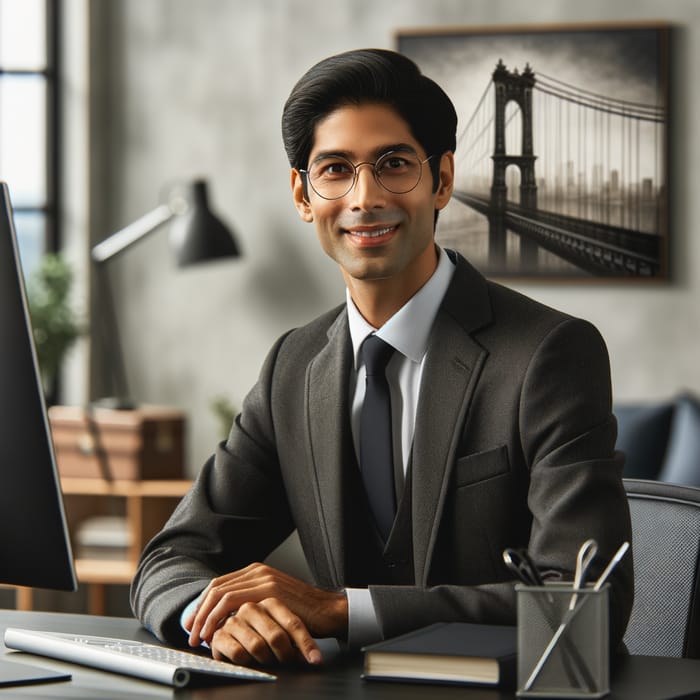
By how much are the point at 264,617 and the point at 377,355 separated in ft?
1.67

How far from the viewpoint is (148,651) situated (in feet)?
4.26

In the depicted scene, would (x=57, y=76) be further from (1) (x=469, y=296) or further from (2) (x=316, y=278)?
(1) (x=469, y=296)

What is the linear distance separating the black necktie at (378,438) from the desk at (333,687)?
14.9 inches

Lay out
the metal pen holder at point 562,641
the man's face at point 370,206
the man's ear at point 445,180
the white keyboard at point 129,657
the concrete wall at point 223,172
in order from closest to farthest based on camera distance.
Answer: the metal pen holder at point 562,641 < the white keyboard at point 129,657 < the man's face at point 370,206 < the man's ear at point 445,180 < the concrete wall at point 223,172

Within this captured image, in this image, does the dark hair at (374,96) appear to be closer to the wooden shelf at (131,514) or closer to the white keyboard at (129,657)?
the white keyboard at (129,657)

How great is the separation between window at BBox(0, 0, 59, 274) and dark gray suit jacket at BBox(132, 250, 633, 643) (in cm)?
329

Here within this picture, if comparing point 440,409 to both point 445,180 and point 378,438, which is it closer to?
point 378,438

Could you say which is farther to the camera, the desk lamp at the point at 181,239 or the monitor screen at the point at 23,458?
the desk lamp at the point at 181,239

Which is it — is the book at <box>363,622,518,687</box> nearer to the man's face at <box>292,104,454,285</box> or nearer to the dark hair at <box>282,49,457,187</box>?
the man's face at <box>292,104,454,285</box>

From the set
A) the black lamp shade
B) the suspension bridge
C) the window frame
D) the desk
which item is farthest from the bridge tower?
the window frame

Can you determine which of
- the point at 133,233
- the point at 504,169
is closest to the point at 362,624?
the point at 504,169

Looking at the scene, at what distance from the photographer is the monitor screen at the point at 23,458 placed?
3.86 feet

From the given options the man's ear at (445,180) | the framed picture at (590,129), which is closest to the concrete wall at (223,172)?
the framed picture at (590,129)

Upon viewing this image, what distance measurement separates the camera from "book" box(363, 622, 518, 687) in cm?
114
